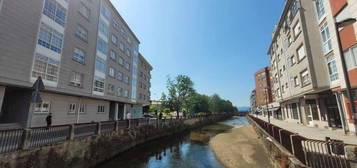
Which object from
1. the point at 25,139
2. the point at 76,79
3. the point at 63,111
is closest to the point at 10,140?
the point at 25,139

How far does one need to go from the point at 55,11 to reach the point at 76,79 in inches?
282

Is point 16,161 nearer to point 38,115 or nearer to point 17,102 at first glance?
point 38,115

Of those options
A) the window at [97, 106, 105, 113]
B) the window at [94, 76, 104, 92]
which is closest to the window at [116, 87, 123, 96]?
the window at [97, 106, 105, 113]

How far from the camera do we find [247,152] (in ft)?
45.5

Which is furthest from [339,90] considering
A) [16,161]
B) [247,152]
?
[16,161]

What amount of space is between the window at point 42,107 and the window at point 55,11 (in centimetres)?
825

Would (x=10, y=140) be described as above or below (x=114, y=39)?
below

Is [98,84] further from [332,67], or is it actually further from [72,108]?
[332,67]

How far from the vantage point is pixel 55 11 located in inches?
596

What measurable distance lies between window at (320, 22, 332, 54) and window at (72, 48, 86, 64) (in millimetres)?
25923

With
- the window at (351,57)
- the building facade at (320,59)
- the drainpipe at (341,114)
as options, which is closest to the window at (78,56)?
the building facade at (320,59)

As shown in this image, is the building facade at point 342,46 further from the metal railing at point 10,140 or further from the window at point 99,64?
the window at point 99,64

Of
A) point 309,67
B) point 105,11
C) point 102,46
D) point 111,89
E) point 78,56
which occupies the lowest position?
point 111,89

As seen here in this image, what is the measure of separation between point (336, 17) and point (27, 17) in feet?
84.3
